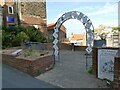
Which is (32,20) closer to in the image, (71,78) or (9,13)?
(9,13)

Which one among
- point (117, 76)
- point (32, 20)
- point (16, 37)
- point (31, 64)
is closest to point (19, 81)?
point (31, 64)

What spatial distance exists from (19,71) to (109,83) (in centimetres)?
458

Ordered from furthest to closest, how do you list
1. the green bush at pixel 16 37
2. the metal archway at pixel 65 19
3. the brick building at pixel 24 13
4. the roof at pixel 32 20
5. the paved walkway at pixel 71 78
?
the roof at pixel 32 20, the brick building at pixel 24 13, the green bush at pixel 16 37, the metal archway at pixel 65 19, the paved walkway at pixel 71 78

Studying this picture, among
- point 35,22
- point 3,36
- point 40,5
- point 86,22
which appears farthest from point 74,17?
point 40,5

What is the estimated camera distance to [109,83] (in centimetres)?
862

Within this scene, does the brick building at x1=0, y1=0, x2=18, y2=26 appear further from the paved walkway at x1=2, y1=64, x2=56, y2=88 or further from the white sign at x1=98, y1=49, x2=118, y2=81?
the white sign at x1=98, y1=49, x2=118, y2=81

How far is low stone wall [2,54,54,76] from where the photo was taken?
1024cm

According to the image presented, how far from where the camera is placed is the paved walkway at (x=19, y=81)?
8.51m

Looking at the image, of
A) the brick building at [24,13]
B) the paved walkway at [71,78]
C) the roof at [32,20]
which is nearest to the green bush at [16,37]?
the brick building at [24,13]

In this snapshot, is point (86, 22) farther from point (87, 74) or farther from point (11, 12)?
point (11, 12)

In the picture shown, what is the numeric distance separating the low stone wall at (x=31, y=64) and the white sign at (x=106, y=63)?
9.59 feet

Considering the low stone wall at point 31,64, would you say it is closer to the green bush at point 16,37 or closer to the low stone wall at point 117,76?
the low stone wall at point 117,76

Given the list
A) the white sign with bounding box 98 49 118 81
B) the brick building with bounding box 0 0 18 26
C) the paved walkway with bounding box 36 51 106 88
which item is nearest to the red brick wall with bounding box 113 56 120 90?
the paved walkway with bounding box 36 51 106 88

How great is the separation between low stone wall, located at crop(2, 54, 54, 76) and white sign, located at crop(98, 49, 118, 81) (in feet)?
9.59
